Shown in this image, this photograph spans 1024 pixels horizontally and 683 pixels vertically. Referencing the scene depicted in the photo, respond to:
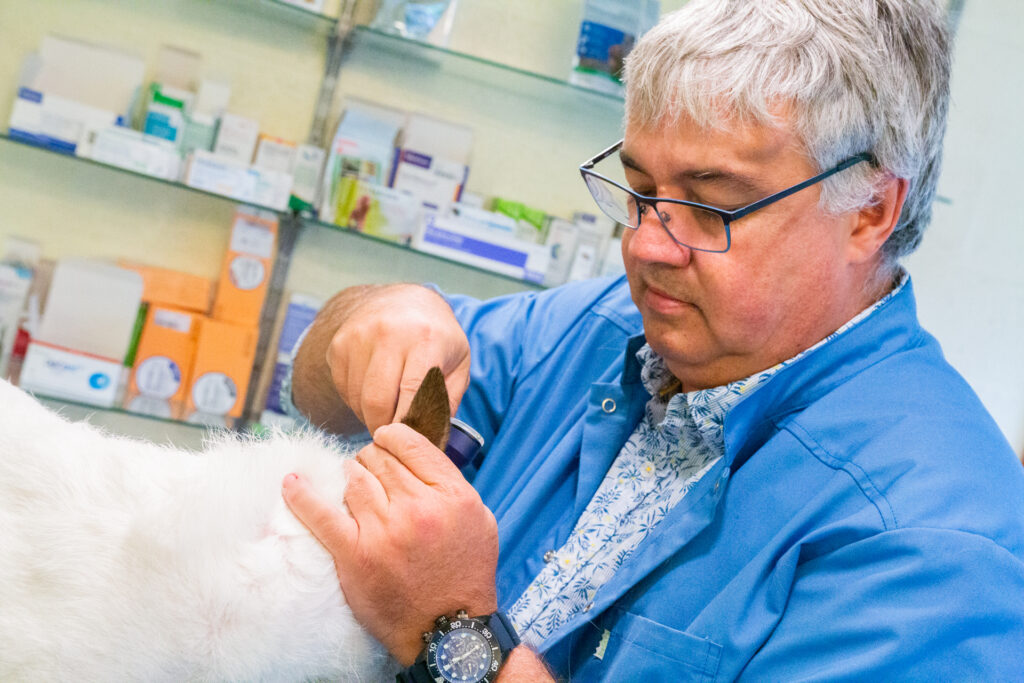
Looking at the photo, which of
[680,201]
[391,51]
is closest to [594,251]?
[391,51]

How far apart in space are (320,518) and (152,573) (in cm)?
16

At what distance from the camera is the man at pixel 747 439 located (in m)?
0.94

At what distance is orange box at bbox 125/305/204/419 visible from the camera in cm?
239

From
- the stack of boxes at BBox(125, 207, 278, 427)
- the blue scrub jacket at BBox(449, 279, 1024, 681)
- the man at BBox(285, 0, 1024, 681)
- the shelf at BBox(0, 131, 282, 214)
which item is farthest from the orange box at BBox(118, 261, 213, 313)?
the blue scrub jacket at BBox(449, 279, 1024, 681)

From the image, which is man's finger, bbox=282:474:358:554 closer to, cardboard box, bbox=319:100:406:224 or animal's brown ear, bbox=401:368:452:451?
animal's brown ear, bbox=401:368:452:451

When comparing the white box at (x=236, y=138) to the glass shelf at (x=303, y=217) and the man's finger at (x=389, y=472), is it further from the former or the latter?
the man's finger at (x=389, y=472)

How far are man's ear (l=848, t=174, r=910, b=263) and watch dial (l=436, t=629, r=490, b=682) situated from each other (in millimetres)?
742

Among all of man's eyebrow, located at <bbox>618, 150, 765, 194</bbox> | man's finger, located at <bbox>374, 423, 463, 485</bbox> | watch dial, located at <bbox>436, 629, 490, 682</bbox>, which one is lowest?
watch dial, located at <bbox>436, 629, 490, 682</bbox>

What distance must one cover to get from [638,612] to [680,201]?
0.56 m

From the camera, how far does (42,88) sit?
90.4 inches

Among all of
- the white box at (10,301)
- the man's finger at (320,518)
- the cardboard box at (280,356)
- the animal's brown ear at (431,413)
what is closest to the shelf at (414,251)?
the cardboard box at (280,356)

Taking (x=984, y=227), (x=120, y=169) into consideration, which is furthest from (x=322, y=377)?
(x=984, y=227)

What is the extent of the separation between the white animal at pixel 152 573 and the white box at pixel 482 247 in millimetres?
1603

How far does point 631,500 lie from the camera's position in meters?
1.29
